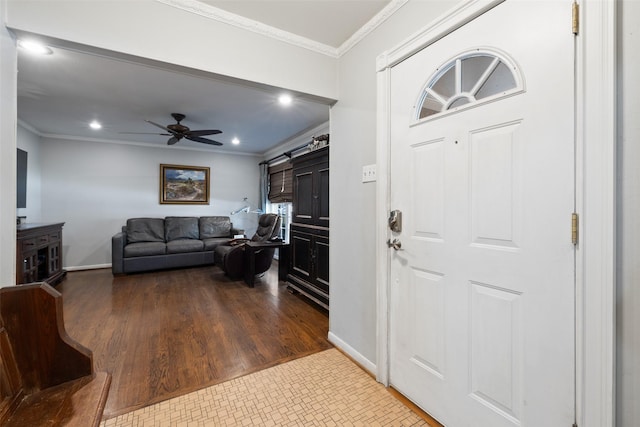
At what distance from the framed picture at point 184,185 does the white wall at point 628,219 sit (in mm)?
6008

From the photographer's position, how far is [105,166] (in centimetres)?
499

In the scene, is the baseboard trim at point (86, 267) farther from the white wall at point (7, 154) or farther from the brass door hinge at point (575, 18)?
the brass door hinge at point (575, 18)

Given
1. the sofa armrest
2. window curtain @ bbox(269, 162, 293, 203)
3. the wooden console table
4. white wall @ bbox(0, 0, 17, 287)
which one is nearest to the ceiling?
white wall @ bbox(0, 0, 17, 287)

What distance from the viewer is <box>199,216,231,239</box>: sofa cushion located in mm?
5402

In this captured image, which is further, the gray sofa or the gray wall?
the gray wall

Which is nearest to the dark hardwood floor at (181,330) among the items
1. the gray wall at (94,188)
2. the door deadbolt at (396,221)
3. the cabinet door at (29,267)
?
the cabinet door at (29,267)

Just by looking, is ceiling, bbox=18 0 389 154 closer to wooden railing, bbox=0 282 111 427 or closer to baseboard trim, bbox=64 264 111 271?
wooden railing, bbox=0 282 111 427

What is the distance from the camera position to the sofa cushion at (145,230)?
4.80 metres

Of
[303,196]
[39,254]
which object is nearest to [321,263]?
[303,196]

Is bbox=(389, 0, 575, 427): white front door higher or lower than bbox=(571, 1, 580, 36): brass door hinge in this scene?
lower

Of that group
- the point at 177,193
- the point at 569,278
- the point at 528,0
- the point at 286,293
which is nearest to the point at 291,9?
the point at 528,0

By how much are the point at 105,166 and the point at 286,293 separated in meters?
4.29

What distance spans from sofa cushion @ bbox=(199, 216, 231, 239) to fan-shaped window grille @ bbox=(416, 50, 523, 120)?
4879mm

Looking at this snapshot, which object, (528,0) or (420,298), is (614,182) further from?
(420,298)
